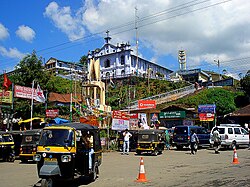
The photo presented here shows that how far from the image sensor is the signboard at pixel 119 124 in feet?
84.3

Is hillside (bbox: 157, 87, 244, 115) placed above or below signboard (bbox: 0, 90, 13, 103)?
above

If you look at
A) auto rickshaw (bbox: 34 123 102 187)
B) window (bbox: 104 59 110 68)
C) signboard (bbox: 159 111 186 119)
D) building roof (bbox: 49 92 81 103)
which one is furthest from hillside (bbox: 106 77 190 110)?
auto rickshaw (bbox: 34 123 102 187)

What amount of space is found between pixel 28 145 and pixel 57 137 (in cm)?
957

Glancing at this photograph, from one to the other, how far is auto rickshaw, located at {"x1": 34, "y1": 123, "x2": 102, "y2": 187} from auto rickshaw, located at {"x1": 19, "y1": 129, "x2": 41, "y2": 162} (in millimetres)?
8717

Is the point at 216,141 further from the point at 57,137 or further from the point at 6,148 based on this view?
the point at 57,137

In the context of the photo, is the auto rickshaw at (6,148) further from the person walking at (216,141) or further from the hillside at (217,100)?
the hillside at (217,100)

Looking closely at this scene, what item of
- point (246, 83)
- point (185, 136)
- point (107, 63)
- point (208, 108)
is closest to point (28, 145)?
point (185, 136)

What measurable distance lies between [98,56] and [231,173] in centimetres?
7015

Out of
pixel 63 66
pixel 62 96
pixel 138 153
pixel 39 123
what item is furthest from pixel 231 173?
pixel 63 66

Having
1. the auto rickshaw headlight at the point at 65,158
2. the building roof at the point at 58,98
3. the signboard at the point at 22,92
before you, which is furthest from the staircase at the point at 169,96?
the auto rickshaw headlight at the point at 65,158

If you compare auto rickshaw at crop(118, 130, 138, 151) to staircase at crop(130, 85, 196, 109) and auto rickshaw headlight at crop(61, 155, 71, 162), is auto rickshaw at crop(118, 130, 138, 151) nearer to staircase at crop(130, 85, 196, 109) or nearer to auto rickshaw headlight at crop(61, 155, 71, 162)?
auto rickshaw headlight at crop(61, 155, 71, 162)

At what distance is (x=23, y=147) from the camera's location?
62.7ft

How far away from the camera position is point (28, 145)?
19.0m

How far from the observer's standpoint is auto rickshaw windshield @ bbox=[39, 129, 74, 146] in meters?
10.1
